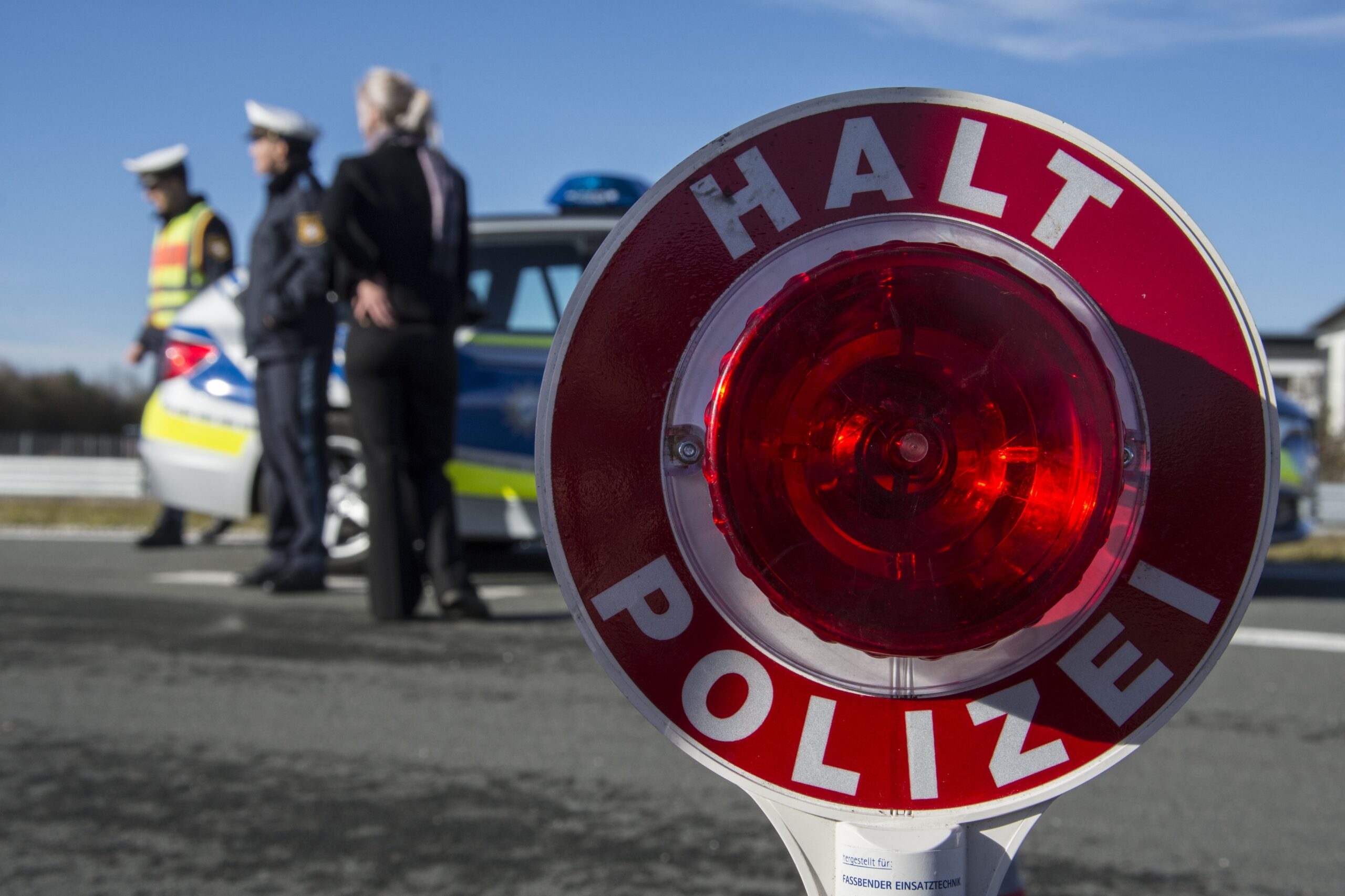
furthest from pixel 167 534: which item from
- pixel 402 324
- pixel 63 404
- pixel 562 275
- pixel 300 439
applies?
pixel 63 404

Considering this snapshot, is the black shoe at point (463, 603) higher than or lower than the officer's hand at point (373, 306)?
lower

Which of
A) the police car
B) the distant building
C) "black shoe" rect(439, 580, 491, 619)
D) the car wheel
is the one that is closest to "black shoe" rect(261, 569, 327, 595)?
the police car

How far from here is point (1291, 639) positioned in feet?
15.2

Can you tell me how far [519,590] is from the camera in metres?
5.88

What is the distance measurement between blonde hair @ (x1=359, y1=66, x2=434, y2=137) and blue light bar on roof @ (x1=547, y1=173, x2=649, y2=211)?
2103mm

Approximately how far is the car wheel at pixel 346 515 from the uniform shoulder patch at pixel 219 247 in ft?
5.03

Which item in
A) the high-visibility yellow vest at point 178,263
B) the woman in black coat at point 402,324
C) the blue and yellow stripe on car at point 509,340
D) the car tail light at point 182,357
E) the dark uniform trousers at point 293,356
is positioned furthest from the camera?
the high-visibility yellow vest at point 178,263

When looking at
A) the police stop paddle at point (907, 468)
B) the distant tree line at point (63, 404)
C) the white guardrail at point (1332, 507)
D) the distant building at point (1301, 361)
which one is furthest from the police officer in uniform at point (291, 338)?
the distant tree line at point (63, 404)

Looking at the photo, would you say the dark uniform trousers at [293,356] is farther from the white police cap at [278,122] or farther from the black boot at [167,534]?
the black boot at [167,534]

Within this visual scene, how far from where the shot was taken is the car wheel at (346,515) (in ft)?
20.6

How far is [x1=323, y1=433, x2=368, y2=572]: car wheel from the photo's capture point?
629cm

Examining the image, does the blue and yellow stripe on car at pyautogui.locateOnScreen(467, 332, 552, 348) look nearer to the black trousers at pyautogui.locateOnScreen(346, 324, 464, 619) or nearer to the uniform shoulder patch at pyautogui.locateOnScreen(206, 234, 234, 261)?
the black trousers at pyautogui.locateOnScreen(346, 324, 464, 619)

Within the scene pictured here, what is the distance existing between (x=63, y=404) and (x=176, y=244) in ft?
210

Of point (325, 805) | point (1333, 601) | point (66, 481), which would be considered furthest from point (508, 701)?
point (66, 481)
